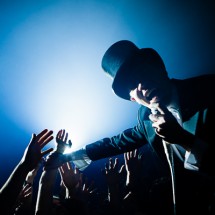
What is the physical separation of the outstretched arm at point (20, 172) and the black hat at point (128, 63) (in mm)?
1205

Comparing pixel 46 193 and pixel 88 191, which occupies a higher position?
pixel 46 193

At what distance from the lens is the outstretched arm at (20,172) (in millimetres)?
1287

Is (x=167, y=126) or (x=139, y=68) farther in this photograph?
(x=139, y=68)

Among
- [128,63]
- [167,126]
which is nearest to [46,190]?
[167,126]

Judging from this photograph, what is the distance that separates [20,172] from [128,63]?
5.76ft

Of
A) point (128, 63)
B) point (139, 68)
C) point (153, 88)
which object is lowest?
point (153, 88)

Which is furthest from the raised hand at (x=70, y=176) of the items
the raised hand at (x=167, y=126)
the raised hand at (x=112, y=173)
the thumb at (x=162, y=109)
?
the thumb at (x=162, y=109)

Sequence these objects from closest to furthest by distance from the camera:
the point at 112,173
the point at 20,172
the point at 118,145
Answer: the point at 20,172, the point at 118,145, the point at 112,173

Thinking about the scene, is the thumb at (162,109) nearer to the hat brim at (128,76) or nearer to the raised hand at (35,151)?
the hat brim at (128,76)

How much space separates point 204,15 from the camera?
3.48 m

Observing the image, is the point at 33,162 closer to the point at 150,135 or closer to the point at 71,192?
the point at 71,192

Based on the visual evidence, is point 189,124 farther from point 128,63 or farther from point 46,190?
point 46,190

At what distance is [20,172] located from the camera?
4.81ft

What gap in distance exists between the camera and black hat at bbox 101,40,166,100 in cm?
229
